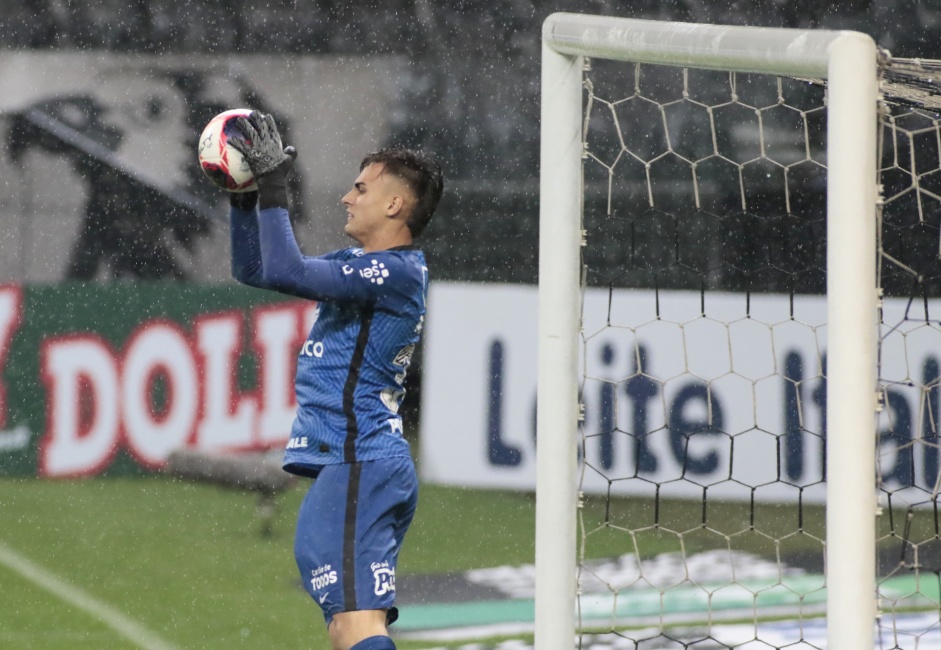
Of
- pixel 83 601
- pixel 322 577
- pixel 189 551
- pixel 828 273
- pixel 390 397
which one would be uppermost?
pixel 828 273

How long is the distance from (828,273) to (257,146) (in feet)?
2.65

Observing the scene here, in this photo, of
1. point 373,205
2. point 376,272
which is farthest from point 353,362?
point 373,205

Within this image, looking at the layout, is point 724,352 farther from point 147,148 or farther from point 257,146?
point 257,146

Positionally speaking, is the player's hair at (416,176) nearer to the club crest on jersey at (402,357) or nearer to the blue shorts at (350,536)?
the club crest on jersey at (402,357)

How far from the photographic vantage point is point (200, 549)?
3727 millimetres

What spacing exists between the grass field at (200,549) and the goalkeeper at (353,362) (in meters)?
1.45

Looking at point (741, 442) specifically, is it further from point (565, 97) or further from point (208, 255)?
point (565, 97)

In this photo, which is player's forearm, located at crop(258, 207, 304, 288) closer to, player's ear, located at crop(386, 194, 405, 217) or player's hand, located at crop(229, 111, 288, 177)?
player's hand, located at crop(229, 111, 288, 177)

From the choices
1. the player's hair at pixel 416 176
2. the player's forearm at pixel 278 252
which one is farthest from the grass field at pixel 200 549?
the player's forearm at pixel 278 252

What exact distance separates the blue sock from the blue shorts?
0.18 feet

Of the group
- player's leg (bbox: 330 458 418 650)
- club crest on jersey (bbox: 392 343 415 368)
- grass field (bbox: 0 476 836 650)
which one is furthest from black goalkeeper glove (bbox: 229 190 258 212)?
grass field (bbox: 0 476 836 650)

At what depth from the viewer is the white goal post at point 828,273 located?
1.54m

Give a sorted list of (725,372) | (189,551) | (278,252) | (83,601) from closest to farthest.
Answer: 1. (278,252)
2. (83,601)
3. (189,551)
4. (725,372)

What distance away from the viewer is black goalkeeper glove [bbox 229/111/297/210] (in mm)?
1872
